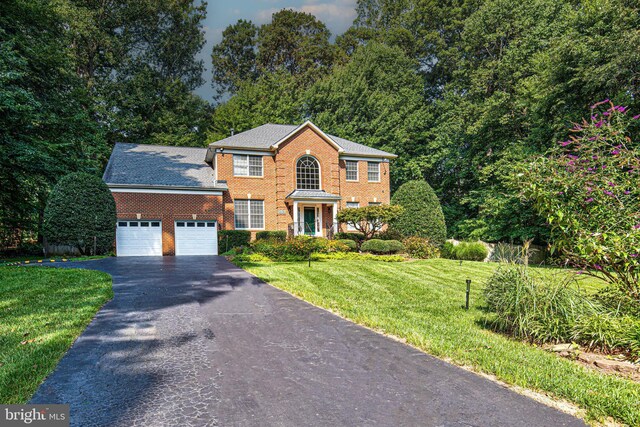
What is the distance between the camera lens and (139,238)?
19.8 m

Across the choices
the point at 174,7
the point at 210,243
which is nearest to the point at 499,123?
the point at 210,243

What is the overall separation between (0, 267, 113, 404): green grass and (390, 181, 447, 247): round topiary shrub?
15.5 meters

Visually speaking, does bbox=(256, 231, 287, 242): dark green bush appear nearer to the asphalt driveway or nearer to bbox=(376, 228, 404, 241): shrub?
bbox=(376, 228, 404, 241): shrub

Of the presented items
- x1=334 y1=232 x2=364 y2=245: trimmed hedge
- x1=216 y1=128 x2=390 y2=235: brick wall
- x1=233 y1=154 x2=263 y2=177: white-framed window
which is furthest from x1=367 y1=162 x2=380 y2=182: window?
x1=233 y1=154 x2=263 y2=177: white-framed window

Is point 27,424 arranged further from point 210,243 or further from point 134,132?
point 134,132

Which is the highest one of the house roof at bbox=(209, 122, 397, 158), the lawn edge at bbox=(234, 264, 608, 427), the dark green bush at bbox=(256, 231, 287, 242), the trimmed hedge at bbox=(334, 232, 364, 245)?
the house roof at bbox=(209, 122, 397, 158)

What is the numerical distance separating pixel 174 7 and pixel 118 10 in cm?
507

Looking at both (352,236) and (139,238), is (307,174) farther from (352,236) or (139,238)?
(139,238)

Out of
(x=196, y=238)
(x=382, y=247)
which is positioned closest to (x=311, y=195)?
(x=382, y=247)

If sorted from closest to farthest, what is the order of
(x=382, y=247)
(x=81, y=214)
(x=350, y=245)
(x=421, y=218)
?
1. (x=81, y=214)
2. (x=382, y=247)
3. (x=350, y=245)
4. (x=421, y=218)

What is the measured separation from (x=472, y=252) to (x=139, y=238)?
711 inches

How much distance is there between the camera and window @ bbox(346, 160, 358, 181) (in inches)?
976

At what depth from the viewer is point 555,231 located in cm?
622
